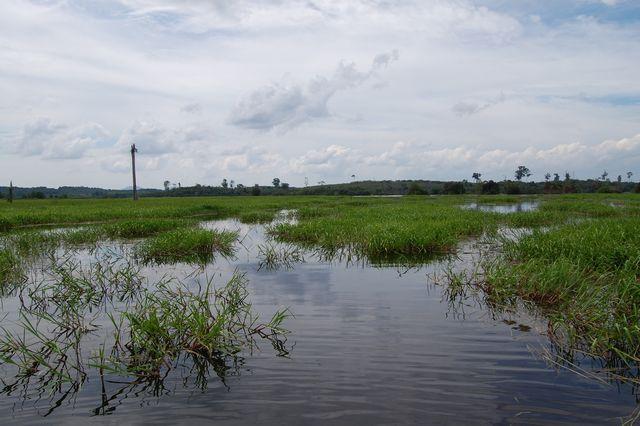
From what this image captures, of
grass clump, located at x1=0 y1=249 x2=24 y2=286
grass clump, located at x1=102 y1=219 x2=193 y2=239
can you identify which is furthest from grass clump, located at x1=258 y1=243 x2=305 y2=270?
grass clump, located at x1=102 y1=219 x2=193 y2=239

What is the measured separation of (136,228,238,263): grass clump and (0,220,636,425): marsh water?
7.45 meters

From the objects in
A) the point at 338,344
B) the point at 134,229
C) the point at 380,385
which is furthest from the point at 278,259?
the point at 134,229

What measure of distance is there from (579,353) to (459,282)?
12.4ft

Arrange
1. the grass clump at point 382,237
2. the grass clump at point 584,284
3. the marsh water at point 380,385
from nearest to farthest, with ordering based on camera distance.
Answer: the marsh water at point 380,385
the grass clump at point 584,284
the grass clump at point 382,237

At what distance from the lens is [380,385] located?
18.9ft

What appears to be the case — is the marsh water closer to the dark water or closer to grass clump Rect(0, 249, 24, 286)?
grass clump Rect(0, 249, 24, 286)

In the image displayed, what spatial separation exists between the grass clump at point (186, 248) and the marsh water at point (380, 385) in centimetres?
745

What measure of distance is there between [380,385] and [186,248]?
1177 centimetres

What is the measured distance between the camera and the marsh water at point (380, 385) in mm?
5102

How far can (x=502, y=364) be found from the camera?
6387mm

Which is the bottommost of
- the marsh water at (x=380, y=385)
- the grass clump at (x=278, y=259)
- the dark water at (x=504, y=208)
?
the marsh water at (x=380, y=385)

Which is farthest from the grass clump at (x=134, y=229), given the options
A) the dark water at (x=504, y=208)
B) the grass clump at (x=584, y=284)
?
the dark water at (x=504, y=208)

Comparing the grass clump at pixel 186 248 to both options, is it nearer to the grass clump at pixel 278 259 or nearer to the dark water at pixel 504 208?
the grass clump at pixel 278 259

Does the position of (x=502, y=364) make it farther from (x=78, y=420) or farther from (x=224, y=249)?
(x=224, y=249)
